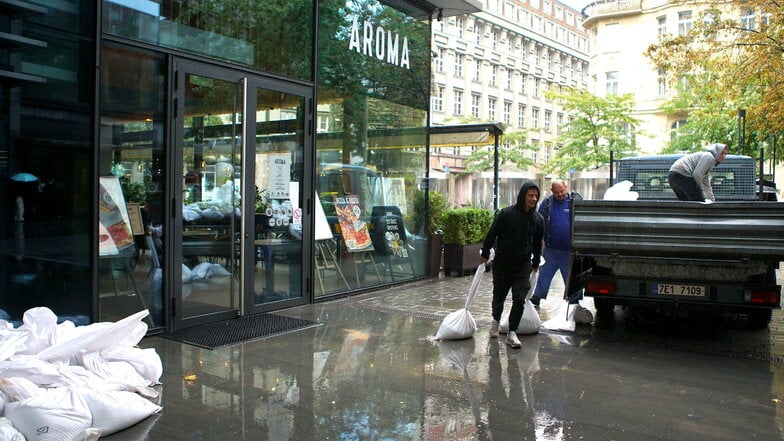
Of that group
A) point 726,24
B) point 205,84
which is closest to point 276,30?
point 205,84

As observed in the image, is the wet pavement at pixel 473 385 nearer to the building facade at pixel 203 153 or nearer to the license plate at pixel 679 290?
the license plate at pixel 679 290

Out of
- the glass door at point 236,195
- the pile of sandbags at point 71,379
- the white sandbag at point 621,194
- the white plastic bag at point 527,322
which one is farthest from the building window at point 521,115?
the pile of sandbags at point 71,379

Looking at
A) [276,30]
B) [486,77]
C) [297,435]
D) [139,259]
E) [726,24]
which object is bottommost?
[297,435]

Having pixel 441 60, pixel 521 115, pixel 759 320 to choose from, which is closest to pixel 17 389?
pixel 759 320

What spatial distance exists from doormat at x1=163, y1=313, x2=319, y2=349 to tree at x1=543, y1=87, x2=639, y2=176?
31.7 meters

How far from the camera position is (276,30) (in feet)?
27.0

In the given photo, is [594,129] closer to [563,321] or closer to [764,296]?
[563,321]

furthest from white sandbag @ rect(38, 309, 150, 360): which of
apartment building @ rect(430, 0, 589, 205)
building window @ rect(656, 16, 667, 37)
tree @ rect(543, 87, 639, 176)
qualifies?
building window @ rect(656, 16, 667, 37)

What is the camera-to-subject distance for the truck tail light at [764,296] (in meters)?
6.43

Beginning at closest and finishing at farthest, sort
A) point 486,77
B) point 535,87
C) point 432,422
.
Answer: point 432,422 < point 486,77 < point 535,87

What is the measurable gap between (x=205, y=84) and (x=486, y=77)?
5591 centimetres

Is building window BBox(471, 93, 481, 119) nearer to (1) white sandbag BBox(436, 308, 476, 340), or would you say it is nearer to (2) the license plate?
(2) the license plate

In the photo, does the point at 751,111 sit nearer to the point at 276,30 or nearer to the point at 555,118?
the point at 276,30

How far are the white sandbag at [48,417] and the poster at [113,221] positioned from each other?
2.60 metres
